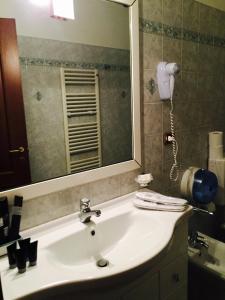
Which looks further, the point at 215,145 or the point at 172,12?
the point at 215,145

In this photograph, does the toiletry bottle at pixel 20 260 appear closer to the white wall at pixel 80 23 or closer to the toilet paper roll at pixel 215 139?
the white wall at pixel 80 23

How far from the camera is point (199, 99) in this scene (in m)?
1.84

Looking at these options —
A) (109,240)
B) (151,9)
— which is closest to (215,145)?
(151,9)

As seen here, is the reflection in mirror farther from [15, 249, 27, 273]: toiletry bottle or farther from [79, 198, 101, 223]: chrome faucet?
[15, 249, 27, 273]: toiletry bottle

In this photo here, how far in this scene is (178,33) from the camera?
162cm

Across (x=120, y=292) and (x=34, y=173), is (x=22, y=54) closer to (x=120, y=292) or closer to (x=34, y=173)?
(x=34, y=173)

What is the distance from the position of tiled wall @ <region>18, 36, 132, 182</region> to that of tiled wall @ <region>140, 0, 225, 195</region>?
0.62 ft

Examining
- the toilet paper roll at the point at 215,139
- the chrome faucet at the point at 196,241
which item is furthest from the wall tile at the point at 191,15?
the chrome faucet at the point at 196,241

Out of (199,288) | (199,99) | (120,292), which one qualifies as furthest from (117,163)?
(199,288)

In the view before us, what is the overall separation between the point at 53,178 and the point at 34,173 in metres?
0.09

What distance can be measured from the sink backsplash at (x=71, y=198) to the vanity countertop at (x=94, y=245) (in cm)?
3

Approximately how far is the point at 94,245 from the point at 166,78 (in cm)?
102

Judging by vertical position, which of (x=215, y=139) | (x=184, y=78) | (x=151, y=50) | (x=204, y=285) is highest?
(x=151, y=50)

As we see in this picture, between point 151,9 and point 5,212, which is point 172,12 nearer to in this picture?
point 151,9
